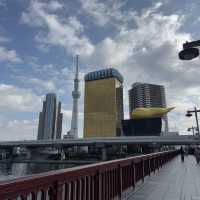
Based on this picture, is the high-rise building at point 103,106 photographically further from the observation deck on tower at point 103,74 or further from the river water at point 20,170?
the river water at point 20,170

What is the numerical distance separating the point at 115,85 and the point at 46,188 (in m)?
159

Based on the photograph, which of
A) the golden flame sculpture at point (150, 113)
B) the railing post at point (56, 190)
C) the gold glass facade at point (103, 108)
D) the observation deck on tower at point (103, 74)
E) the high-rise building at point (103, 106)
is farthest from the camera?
the observation deck on tower at point (103, 74)

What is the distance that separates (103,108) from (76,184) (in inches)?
5985

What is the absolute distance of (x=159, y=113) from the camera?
135250mm

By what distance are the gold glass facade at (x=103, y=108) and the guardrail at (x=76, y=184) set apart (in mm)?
141603

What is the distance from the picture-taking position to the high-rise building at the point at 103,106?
499 ft

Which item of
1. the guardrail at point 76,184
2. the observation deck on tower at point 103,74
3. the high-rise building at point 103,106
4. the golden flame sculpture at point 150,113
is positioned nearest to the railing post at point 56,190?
the guardrail at point 76,184

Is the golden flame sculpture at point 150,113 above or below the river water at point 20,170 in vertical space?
above

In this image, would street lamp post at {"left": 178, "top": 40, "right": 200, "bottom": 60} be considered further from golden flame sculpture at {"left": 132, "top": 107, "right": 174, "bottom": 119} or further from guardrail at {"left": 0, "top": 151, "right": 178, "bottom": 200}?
golden flame sculpture at {"left": 132, "top": 107, "right": 174, "bottom": 119}

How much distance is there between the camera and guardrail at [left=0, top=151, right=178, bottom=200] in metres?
2.59

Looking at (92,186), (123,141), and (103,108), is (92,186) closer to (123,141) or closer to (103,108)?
(123,141)

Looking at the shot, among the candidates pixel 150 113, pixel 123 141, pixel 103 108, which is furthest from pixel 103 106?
pixel 123 141

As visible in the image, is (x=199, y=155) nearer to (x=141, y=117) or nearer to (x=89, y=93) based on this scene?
(x=141, y=117)

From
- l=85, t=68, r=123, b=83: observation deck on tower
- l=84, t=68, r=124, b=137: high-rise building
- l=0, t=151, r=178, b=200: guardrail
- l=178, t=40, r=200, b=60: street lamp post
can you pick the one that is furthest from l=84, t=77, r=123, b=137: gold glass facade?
l=0, t=151, r=178, b=200: guardrail
